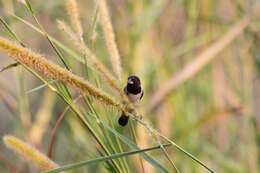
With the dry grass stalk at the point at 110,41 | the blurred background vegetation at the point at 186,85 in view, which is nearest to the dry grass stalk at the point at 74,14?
the dry grass stalk at the point at 110,41

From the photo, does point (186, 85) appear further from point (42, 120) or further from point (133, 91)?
point (133, 91)

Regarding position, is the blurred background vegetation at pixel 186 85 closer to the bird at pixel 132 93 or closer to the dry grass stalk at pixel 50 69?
the bird at pixel 132 93

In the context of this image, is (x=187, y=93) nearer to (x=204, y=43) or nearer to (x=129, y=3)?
(x=204, y=43)

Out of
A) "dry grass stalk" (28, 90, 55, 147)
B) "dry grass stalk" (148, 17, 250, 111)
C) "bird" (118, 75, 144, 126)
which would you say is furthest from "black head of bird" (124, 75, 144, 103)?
"dry grass stalk" (28, 90, 55, 147)

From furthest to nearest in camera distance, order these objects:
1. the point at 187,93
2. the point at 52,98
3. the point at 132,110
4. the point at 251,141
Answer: the point at 52,98, the point at 187,93, the point at 251,141, the point at 132,110

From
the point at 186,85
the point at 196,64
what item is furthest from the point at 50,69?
the point at 186,85

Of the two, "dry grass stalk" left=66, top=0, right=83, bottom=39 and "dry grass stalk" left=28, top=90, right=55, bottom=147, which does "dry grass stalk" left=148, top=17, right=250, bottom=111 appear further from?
"dry grass stalk" left=66, top=0, right=83, bottom=39

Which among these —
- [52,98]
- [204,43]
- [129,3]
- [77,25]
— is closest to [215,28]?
[204,43]
